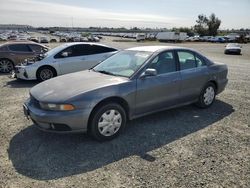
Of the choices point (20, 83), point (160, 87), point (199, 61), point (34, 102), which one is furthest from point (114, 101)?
point (20, 83)

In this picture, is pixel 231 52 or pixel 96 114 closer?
pixel 96 114

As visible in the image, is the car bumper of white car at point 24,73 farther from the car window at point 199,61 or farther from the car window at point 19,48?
the car window at point 199,61

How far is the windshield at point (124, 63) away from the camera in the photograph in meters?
4.74

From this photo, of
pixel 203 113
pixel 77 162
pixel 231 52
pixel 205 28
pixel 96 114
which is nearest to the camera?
pixel 77 162

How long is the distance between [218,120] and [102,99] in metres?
2.75

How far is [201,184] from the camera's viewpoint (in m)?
3.18

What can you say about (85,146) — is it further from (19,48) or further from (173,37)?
(173,37)

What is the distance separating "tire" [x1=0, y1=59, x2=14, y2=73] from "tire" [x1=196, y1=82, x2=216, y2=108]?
853 cm

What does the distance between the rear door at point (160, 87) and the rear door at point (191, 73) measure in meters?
0.19

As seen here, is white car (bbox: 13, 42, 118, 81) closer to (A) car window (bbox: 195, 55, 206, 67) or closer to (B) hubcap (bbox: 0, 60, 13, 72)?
(B) hubcap (bbox: 0, 60, 13, 72)

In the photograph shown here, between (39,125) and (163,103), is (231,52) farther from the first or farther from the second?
(39,125)

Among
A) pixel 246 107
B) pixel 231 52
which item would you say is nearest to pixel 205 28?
pixel 231 52

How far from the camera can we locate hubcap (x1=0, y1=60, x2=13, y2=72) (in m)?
10.9

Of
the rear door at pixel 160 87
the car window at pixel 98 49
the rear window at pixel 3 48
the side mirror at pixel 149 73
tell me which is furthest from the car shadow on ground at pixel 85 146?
the rear window at pixel 3 48
